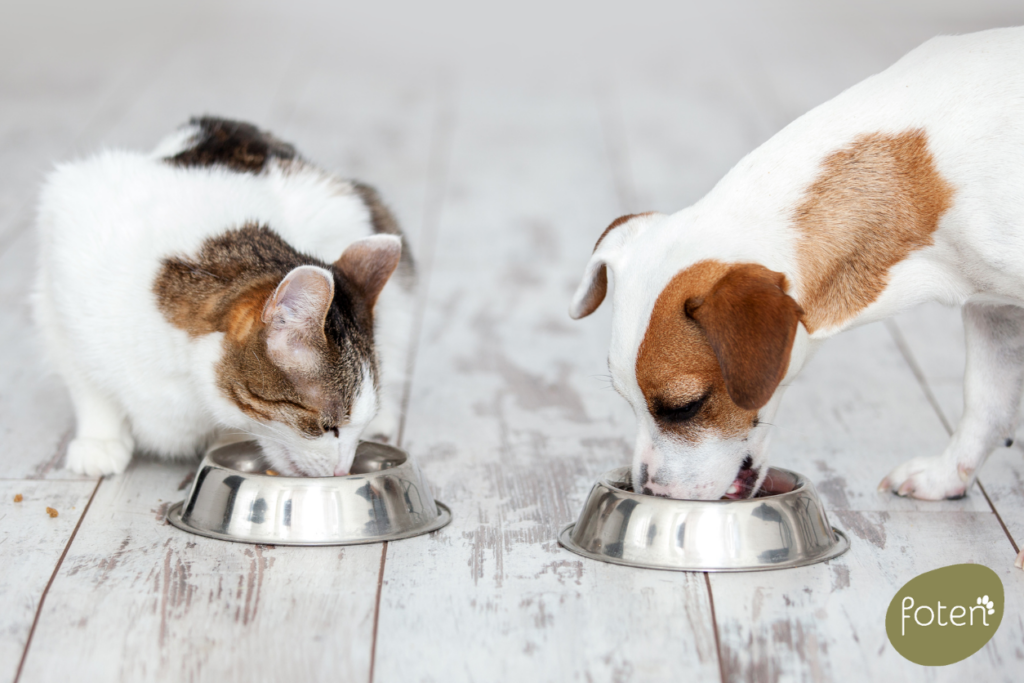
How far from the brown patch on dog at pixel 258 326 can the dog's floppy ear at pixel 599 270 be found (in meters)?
0.47

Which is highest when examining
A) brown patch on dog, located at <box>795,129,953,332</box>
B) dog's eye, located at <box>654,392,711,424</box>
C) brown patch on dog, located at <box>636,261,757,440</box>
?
brown patch on dog, located at <box>795,129,953,332</box>

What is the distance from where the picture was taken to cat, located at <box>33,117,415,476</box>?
2232mm

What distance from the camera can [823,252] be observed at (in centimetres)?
210

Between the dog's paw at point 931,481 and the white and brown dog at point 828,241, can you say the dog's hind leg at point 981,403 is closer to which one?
the dog's paw at point 931,481

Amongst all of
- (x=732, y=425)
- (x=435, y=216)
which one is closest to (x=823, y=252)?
(x=732, y=425)

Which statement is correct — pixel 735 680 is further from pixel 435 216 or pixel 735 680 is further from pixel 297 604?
pixel 435 216

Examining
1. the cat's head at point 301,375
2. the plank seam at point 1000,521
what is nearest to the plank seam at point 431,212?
the cat's head at point 301,375

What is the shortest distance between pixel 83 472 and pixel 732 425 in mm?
1477

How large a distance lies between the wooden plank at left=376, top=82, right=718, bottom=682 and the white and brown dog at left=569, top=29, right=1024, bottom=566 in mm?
287

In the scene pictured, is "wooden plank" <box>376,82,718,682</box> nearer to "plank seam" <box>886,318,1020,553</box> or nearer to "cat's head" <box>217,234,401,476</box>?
"cat's head" <box>217,234,401,476</box>

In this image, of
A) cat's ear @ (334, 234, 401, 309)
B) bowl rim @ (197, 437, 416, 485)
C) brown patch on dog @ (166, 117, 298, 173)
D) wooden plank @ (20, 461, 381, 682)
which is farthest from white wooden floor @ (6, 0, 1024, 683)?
cat's ear @ (334, 234, 401, 309)

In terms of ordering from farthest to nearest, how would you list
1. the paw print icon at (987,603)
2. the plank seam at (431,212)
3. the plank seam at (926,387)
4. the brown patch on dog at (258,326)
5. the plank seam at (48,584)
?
the plank seam at (431,212)
the plank seam at (926,387)
the brown patch on dog at (258,326)
the paw print icon at (987,603)
the plank seam at (48,584)

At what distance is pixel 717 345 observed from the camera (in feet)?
6.17

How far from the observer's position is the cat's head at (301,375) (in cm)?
217
